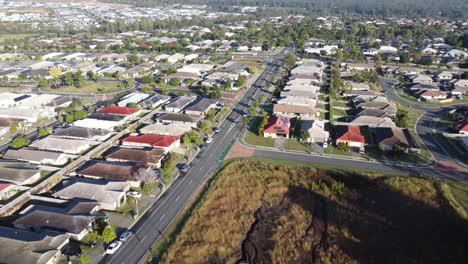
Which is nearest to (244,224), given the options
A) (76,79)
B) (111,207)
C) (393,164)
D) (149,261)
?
(149,261)

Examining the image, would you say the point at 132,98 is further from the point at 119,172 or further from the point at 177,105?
the point at 119,172

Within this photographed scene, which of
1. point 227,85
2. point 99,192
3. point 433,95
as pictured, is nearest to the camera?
point 99,192

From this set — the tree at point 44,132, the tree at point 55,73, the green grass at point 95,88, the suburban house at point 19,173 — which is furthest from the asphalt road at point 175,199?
the tree at point 55,73

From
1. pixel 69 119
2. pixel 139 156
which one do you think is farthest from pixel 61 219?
pixel 69 119

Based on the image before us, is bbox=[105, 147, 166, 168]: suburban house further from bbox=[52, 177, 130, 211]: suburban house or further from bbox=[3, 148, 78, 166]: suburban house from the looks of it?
bbox=[52, 177, 130, 211]: suburban house

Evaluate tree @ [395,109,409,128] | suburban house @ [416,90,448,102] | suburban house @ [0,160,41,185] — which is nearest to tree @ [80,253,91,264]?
suburban house @ [0,160,41,185]

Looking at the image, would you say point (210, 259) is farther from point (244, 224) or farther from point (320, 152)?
point (320, 152)
